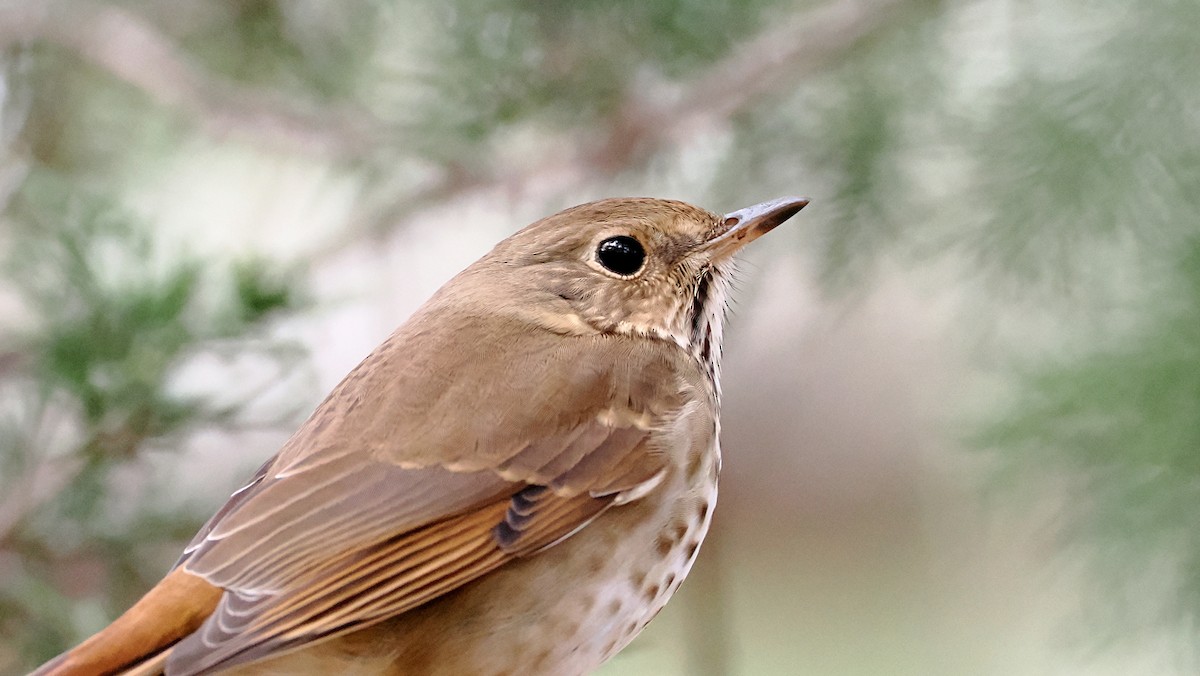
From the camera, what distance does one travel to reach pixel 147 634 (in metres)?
0.71

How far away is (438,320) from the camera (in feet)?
3.26

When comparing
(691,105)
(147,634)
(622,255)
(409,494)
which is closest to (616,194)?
(691,105)

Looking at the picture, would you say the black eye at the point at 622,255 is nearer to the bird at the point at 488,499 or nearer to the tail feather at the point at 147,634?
the bird at the point at 488,499

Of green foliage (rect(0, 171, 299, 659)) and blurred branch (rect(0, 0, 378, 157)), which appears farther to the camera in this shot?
blurred branch (rect(0, 0, 378, 157))

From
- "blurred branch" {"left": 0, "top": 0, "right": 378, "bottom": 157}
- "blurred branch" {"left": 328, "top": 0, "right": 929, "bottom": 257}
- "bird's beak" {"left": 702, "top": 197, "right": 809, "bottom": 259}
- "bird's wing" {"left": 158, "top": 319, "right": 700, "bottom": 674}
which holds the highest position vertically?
"blurred branch" {"left": 0, "top": 0, "right": 378, "bottom": 157}

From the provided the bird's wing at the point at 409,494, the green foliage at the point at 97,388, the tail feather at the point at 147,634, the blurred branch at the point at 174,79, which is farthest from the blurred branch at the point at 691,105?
the tail feather at the point at 147,634

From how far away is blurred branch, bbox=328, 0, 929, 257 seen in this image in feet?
4.25

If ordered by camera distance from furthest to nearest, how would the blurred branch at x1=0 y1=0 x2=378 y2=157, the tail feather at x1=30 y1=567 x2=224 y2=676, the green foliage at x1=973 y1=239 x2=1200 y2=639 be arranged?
the blurred branch at x1=0 y1=0 x2=378 y2=157 → the green foliage at x1=973 y1=239 x2=1200 y2=639 → the tail feather at x1=30 y1=567 x2=224 y2=676

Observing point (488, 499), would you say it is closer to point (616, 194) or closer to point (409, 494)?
point (409, 494)

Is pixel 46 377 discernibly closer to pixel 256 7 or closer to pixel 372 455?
pixel 372 455

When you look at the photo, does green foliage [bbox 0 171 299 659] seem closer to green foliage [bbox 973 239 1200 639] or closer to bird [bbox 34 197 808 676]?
bird [bbox 34 197 808 676]

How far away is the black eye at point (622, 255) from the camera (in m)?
1.01

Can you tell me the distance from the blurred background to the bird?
0.27 meters

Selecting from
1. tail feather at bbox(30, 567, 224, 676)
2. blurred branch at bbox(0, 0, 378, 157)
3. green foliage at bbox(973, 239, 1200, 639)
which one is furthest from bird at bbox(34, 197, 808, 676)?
blurred branch at bbox(0, 0, 378, 157)
